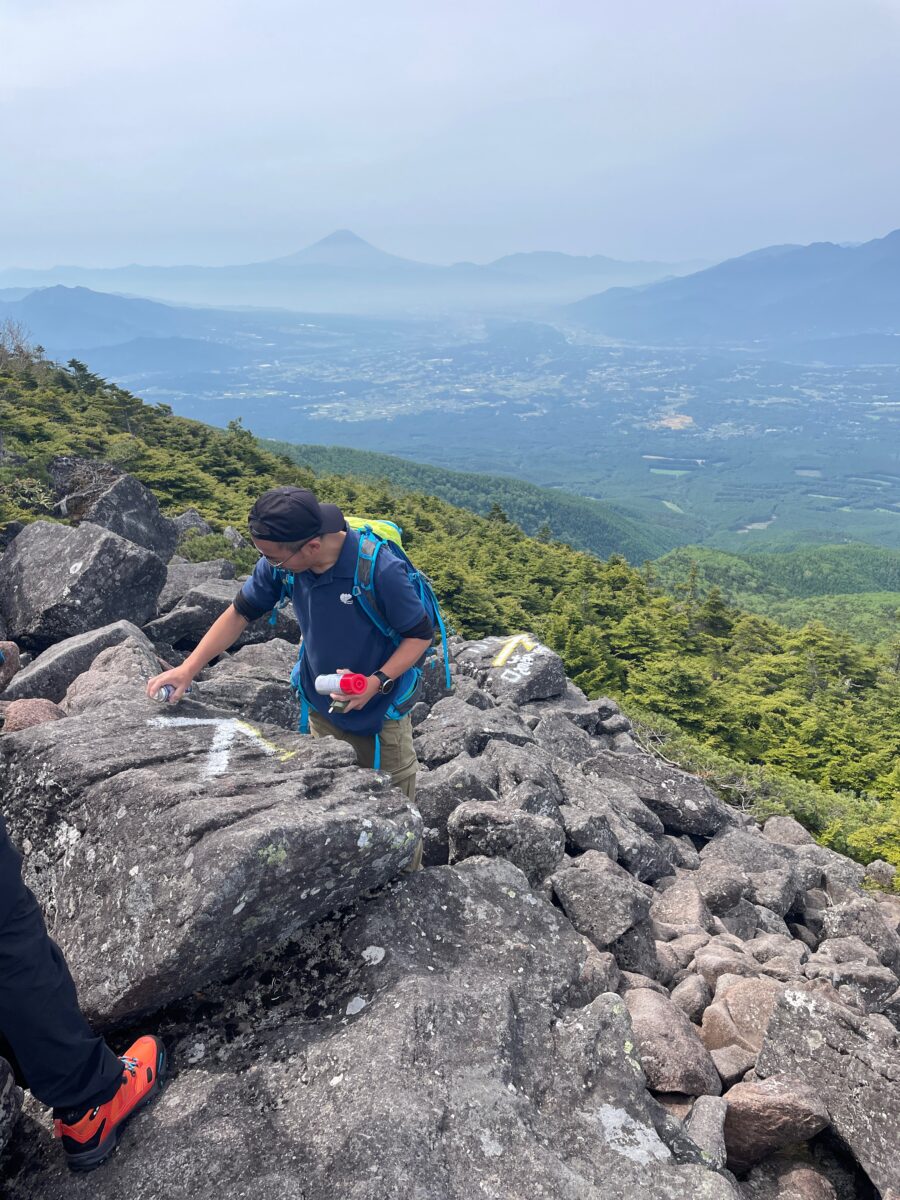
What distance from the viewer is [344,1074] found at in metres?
4.12

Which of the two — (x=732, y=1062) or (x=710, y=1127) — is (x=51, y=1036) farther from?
(x=732, y=1062)

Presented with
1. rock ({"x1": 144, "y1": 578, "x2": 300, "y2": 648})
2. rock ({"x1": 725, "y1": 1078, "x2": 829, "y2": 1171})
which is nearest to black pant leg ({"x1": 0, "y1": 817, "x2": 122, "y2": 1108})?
rock ({"x1": 725, "y1": 1078, "x2": 829, "y2": 1171})

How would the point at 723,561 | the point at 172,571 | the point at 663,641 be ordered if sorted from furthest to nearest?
the point at 723,561, the point at 663,641, the point at 172,571

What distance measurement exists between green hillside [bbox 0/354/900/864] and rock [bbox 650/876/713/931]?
23.5 ft

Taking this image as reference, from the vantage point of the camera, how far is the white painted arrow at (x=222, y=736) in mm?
5648

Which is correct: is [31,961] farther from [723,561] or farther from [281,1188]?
[723,561]

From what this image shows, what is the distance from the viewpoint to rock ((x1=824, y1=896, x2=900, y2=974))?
338 inches

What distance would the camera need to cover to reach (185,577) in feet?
46.7

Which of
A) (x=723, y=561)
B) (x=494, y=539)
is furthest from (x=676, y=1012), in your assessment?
(x=723, y=561)

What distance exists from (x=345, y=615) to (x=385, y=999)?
281 cm

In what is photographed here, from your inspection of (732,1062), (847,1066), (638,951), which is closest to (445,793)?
(638,951)

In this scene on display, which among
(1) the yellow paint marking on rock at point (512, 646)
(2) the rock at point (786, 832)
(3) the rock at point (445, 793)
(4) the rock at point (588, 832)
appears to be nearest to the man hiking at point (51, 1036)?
(3) the rock at point (445, 793)

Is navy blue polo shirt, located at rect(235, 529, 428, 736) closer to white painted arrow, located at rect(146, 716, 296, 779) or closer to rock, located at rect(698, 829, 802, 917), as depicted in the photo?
white painted arrow, located at rect(146, 716, 296, 779)

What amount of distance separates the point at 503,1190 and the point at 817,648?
106ft
